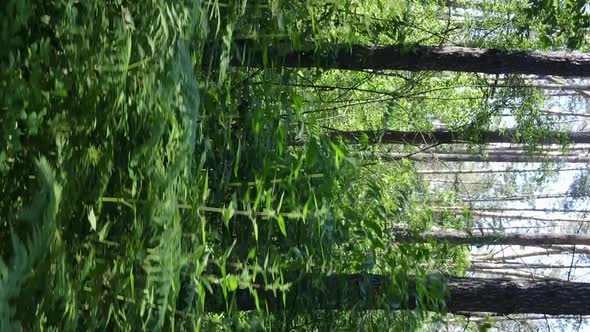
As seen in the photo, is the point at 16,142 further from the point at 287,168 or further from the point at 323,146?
the point at 323,146

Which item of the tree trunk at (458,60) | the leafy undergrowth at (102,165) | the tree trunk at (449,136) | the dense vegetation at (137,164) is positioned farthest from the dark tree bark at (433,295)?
the tree trunk at (449,136)

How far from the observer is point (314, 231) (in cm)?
295

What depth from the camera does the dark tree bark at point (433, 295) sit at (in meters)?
3.13

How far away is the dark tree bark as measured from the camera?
10.3ft

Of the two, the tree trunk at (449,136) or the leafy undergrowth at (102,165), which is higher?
the leafy undergrowth at (102,165)

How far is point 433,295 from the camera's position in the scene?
10.8ft

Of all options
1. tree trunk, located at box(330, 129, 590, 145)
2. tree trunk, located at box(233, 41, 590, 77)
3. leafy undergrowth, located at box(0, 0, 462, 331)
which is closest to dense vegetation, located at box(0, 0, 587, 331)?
leafy undergrowth, located at box(0, 0, 462, 331)

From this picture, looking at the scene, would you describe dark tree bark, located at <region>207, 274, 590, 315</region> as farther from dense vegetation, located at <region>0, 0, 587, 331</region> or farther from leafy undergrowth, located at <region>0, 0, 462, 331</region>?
leafy undergrowth, located at <region>0, 0, 462, 331</region>

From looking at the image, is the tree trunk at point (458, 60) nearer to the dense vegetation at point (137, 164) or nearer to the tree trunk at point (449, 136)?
the dense vegetation at point (137, 164)

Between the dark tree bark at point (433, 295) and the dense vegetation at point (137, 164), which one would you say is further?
the dark tree bark at point (433, 295)

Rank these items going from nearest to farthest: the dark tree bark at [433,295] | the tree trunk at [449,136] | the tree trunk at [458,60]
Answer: the dark tree bark at [433,295], the tree trunk at [458,60], the tree trunk at [449,136]

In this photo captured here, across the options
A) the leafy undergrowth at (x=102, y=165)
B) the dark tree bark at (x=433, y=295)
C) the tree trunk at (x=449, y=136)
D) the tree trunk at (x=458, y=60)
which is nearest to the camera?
the leafy undergrowth at (x=102, y=165)

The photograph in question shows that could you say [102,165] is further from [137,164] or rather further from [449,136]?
[449,136]

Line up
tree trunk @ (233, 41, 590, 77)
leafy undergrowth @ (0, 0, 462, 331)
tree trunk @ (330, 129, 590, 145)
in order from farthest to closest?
tree trunk @ (330, 129, 590, 145)
tree trunk @ (233, 41, 590, 77)
leafy undergrowth @ (0, 0, 462, 331)
